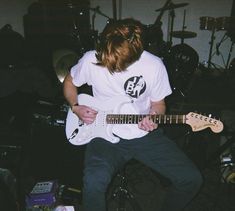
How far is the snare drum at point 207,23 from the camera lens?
6016 millimetres

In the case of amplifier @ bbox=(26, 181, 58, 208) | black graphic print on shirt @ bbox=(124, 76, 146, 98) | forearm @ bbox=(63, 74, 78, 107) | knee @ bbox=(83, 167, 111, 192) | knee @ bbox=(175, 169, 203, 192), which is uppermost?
black graphic print on shirt @ bbox=(124, 76, 146, 98)

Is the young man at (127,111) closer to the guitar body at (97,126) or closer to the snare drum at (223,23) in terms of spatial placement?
the guitar body at (97,126)

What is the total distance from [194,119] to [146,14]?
5017mm

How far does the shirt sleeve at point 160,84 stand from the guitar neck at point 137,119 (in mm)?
227

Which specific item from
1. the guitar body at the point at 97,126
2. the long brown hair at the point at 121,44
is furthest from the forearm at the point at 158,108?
the long brown hair at the point at 121,44

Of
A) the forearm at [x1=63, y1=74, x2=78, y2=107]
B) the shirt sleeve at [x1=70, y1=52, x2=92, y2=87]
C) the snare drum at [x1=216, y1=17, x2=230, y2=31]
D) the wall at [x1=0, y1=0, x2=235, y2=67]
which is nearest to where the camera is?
the shirt sleeve at [x1=70, y1=52, x2=92, y2=87]

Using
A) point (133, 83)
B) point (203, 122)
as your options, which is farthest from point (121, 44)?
point (203, 122)

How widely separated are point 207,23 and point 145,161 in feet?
15.3

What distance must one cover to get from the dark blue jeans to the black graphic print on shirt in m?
0.39

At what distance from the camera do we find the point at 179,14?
666cm

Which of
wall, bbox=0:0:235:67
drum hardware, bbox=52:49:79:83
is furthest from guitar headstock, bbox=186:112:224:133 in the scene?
wall, bbox=0:0:235:67

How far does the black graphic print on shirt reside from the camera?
2.46 metres

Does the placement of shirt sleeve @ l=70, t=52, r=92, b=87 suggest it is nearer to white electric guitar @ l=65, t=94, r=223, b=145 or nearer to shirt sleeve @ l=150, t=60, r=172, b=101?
white electric guitar @ l=65, t=94, r=223, b=145

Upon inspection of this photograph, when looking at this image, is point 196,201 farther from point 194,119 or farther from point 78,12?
point 78,12
